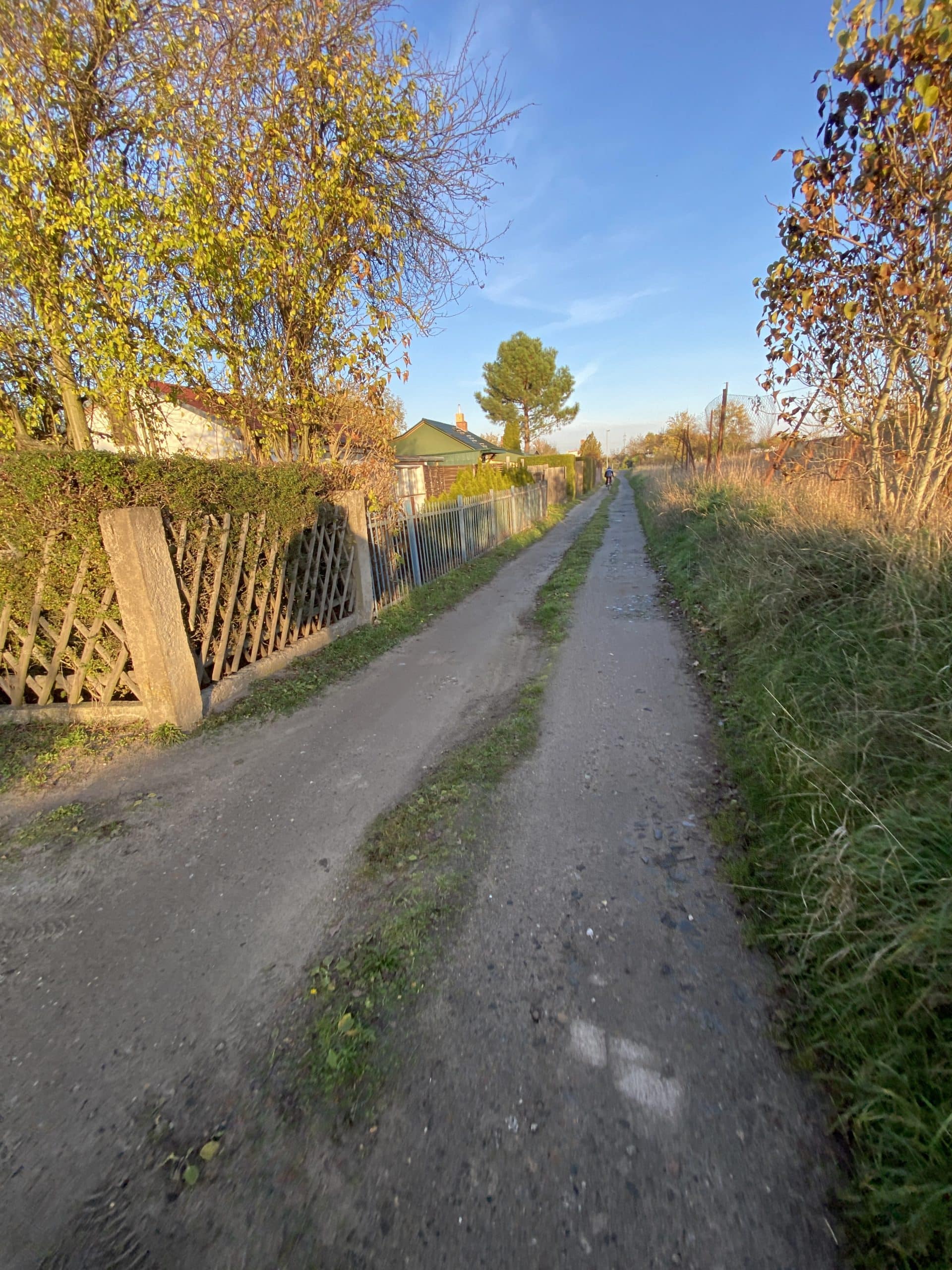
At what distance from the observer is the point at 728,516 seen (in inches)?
336

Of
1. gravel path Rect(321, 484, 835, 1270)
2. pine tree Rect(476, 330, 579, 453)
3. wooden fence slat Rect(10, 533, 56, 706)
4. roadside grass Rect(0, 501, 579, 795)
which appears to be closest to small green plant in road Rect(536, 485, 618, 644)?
roadside grass Rect(0, 501, 579, 795)

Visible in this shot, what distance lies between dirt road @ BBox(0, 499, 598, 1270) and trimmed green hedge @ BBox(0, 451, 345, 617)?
5.93 ft

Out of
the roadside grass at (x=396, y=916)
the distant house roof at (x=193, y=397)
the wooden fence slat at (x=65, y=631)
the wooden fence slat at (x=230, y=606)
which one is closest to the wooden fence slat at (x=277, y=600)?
the wooden fence slat at (x=230, y=606)

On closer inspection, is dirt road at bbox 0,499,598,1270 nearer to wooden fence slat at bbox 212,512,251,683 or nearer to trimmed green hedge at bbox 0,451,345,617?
wooden fence slat at bbox 212,512,251,683

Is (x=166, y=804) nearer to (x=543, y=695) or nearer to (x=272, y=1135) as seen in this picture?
(x=272, y=1135)

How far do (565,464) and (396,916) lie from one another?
127ft

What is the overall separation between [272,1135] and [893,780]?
3.02 metres

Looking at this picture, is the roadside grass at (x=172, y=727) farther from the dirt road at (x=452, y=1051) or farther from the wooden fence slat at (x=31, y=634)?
the dirt road at (x=452, y=1051)

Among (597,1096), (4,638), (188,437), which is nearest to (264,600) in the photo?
(4,638)

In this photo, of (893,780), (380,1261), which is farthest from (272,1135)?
(893,780)

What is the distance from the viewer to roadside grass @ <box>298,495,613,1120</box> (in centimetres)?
186

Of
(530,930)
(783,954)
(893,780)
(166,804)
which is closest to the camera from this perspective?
(783,954)

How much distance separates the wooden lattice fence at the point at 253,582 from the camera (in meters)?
4.74

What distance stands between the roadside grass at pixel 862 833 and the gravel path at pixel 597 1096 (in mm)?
153
